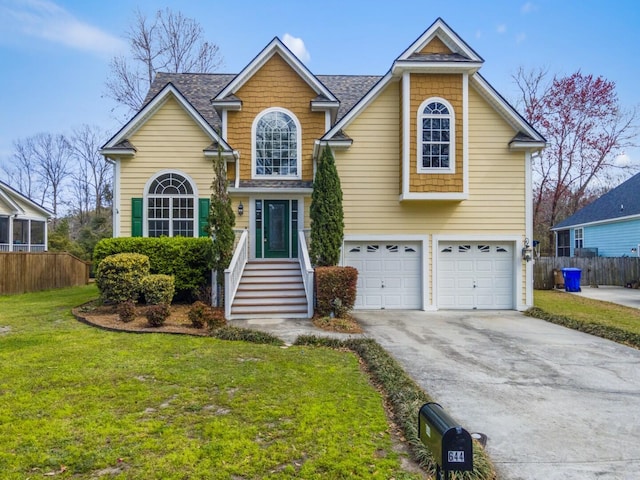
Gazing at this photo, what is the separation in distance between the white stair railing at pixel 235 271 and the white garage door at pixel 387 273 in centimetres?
316

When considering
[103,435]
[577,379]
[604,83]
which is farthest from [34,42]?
[604,83]

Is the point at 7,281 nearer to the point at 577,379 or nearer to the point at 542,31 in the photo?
the point at 577,379

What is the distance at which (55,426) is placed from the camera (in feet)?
13.0

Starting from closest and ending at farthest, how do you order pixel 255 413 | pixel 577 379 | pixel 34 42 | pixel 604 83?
pixel 255 413 → pixel 577 379 → pixel 34 42 → pixel 604 83

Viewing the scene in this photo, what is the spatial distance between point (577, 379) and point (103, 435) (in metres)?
6.24

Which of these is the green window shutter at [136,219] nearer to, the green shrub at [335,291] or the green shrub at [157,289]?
the green shrub at [157,289]

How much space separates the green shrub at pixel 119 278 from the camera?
10141 mm

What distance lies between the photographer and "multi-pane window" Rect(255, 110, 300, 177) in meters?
13.5

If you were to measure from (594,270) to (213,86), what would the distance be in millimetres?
20357

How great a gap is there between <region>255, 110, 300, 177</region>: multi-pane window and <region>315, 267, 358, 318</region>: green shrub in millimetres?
4777

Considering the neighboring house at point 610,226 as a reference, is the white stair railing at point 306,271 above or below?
below

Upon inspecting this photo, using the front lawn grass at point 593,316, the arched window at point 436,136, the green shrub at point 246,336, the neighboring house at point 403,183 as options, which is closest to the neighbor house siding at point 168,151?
the neighboring house at point 403,183

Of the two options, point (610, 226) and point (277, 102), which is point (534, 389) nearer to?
point (277, 102)

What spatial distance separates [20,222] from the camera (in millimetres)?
23375
